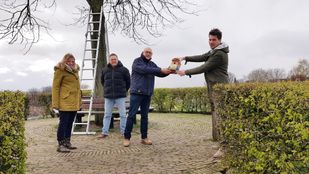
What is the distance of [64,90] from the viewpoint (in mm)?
8258

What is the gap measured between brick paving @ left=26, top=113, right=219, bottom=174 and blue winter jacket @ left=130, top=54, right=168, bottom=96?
1.26 metres

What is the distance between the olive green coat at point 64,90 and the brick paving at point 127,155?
913 millimetres

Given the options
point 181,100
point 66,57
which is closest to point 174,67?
point 66,57

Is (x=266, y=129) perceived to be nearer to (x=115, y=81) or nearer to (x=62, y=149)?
(x=62, y=149)

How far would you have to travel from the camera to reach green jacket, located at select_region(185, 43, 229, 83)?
23.5 feet

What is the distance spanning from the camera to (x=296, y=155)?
3.35 m

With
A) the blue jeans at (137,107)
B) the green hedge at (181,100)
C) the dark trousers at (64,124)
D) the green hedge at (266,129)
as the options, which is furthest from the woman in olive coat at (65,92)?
the green hedge at (181,100)

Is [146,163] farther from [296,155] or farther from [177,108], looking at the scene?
[177,108]

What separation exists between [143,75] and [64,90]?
5.50ft

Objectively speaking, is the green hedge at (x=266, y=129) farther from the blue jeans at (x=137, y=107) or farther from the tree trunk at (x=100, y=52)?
the tree trunk at (x=100, y=52)

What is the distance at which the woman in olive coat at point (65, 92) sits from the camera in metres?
8.16

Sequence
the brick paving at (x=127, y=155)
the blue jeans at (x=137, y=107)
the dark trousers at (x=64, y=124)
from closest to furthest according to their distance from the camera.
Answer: the brick paving at (x=127, y=155) → the dark trousers at (x=64, y=124) → the blue jeans at (x=137, y=107)

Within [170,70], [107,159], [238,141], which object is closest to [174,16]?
[170,70]

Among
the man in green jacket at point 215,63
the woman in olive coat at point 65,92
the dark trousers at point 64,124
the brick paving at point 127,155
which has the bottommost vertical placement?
the brick paving at point 127,155
